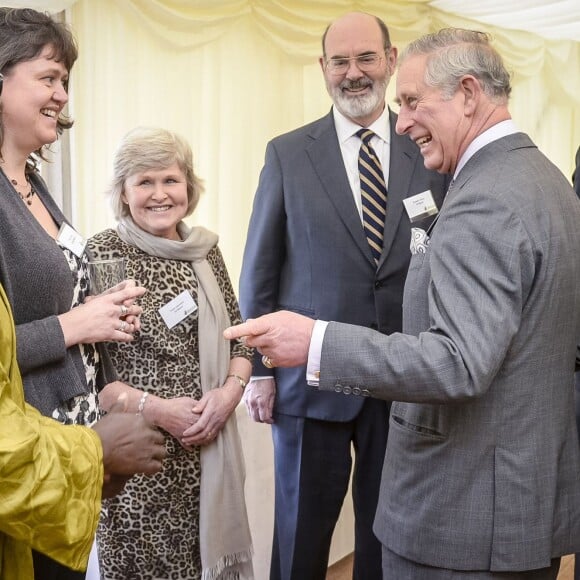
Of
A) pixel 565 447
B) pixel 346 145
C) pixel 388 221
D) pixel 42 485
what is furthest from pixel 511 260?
pixel 346 145

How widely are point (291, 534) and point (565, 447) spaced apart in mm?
1210

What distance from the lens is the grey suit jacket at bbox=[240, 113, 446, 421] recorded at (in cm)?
251

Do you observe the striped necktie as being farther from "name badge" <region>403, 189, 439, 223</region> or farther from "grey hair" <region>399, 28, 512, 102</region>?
"grey hair" <region>399, 28, 512, 102</region>

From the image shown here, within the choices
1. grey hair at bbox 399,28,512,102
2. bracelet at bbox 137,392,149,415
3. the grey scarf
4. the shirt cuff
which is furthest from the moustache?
the shirt cuff

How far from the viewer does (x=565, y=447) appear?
1642 mm

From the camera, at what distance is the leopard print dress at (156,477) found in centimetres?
230

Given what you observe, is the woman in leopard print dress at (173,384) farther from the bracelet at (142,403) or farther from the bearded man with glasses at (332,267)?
the bearded man with glasses at (332,267)

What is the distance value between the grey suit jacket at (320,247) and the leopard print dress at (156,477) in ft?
1.11

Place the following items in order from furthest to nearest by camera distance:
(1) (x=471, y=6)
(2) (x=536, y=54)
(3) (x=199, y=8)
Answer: (2) (x=536, y=54) → (1) (x=471, y=6) → (3) (x=199, y=8)

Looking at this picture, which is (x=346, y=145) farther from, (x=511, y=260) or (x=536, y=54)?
(x=536, y=54)

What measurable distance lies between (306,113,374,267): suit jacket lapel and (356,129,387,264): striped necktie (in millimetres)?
36

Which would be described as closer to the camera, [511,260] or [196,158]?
[511,260]

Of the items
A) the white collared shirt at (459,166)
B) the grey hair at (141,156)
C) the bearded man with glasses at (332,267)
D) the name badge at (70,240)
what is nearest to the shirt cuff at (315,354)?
the white collared shirt at (459,166)

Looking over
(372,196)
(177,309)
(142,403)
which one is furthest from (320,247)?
(142,403)
